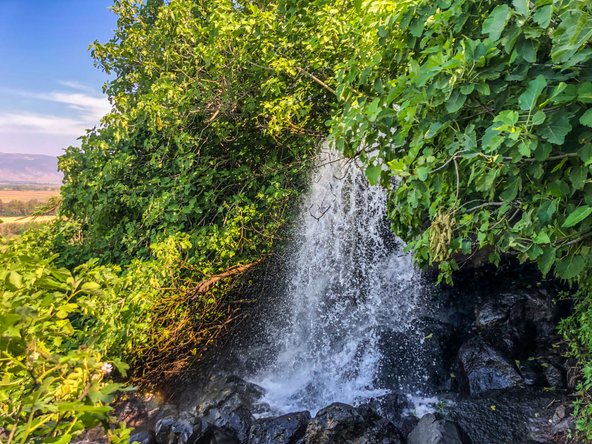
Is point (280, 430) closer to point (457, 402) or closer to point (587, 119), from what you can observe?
point (457, 402)

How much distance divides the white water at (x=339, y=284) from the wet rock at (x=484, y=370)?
1224 millimetres

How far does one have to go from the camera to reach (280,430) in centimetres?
492

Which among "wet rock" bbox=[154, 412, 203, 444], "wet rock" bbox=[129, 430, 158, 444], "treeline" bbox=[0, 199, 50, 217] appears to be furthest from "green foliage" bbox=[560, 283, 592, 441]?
"treeline" bbox=[0, 199, 50, 217]

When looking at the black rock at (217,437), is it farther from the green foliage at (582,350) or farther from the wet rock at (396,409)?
the green foliage at (582,350)

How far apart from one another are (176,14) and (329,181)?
3.90 m

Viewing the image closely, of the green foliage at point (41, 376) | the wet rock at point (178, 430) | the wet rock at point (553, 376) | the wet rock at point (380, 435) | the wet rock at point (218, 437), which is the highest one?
the green foliage at point (41, 376)

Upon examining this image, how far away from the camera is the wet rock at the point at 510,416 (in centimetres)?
437

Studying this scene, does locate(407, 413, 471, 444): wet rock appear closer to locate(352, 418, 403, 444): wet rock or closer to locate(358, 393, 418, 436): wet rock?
locate(352, 418, 403, 444): wet rock

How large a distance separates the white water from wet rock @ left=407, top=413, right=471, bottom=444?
2.10 m

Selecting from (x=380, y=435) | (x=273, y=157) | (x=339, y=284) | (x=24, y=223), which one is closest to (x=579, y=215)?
(x=380, y=435)

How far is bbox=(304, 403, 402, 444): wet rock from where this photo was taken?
180 inches

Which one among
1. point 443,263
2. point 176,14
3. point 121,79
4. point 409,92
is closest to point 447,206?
point 443,263

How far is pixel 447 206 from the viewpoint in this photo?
320 cm

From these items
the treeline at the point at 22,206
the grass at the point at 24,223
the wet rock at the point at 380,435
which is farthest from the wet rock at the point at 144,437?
the treeline at the point at 22,206
